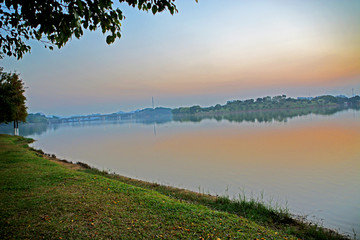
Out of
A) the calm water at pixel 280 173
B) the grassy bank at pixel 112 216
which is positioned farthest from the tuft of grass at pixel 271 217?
the calm water at pixel 280 173

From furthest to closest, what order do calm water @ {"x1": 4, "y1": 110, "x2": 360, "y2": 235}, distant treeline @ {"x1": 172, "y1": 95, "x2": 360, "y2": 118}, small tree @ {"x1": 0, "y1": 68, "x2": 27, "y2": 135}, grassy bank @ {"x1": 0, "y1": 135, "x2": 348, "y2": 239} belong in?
1. distant treeline @ {"x1": 172, "y1": 95, "x2": 360, "y2": 118}
2. small tree @ {"x1": 0, "y1": 68, "x2": 27, "y2": 135}
3. calm water @ {"x1": 4, "y1": 110, "x2": 360, "y2": 235}
4. grassy bank @ {"x1": 0, "y1": 135, "x2": 348, "y2": 239}

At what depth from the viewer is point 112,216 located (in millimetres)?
4820

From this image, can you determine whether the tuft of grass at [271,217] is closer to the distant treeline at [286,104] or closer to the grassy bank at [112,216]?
the grassy bank at [112,216]

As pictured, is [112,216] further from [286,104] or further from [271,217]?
[286,104]

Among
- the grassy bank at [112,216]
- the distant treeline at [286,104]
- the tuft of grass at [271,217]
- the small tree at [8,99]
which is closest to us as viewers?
the grassy bank at [112,216]

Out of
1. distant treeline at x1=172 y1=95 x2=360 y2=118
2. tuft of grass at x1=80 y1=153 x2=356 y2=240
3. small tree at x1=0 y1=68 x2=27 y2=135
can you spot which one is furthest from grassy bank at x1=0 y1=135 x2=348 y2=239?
distant treeline at x1=172 y1=95 x2=360 y2=118

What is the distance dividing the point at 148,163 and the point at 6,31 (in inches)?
483

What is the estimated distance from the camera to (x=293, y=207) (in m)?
7.96

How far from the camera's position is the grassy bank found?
410 centimetres

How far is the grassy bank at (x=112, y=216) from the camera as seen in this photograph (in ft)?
13.4

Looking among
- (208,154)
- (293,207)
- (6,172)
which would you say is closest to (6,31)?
(6,172)

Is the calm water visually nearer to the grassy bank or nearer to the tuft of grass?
the tuft of grass

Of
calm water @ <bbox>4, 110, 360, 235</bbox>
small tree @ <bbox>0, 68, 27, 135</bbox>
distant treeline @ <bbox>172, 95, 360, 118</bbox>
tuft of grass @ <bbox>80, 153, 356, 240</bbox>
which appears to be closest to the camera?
tuft of grass @ <bbox>80, 153, 356, 240</bbox>

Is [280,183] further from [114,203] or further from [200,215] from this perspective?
[114,203]
